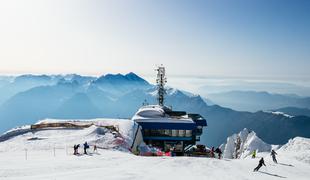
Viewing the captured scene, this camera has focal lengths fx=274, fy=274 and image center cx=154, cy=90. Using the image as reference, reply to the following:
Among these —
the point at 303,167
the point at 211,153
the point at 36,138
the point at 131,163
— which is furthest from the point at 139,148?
the point at 303,167

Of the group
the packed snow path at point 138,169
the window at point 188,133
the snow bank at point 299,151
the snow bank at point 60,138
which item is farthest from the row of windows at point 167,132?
the packed snow path at point 138,169

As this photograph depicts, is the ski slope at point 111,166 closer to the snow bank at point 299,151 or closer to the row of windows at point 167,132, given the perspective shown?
the snow bank at point 299,151

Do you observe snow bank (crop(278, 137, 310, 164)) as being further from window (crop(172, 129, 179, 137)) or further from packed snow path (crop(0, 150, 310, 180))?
window (crop(172, 129, 179, 137))

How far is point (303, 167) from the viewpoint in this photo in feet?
106

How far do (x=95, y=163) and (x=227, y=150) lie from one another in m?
108

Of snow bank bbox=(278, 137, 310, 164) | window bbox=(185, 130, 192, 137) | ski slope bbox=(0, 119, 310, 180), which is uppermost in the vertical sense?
ski slope bbox=(0, 119, 310, 180)

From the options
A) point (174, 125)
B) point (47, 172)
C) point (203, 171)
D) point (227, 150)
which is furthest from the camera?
point (227, 150)

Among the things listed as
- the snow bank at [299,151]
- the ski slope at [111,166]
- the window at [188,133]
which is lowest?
the window at [188,133]

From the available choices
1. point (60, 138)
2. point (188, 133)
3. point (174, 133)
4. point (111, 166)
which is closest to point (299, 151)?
point (111, 166)

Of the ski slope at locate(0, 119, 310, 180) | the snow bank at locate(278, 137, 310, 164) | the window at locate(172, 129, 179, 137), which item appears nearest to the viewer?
the ski slope at locate(0, 119, 310, 180)

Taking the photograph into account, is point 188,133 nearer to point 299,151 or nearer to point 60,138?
point 299,151

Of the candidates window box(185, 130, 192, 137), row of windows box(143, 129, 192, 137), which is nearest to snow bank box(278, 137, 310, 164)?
window box(185, 130, 192, 137)

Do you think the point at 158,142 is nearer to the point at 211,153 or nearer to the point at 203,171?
the point at 211,153

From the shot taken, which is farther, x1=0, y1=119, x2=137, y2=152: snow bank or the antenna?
the antenna
